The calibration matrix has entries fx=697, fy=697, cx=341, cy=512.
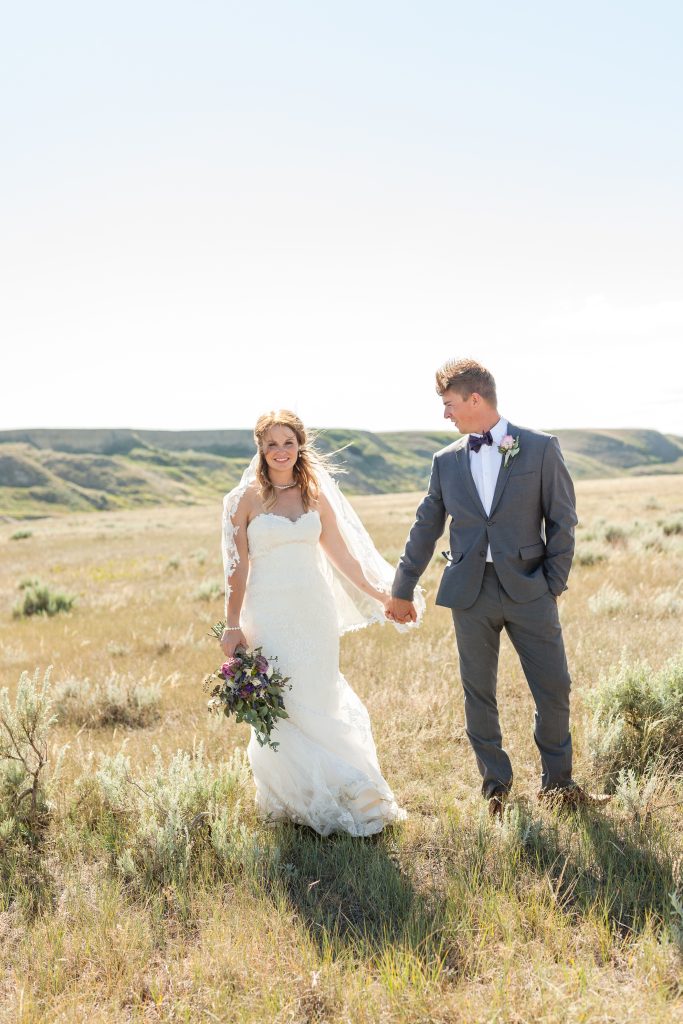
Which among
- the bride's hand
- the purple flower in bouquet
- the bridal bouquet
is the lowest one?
the bridal bouquet

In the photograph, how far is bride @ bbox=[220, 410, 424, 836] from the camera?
13.6 feet

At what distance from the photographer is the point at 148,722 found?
6371mm

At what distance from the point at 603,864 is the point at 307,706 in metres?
1.84

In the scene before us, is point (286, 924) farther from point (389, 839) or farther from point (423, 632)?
point (423, 632)

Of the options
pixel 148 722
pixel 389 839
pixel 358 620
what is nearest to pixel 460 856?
pixel 389 839

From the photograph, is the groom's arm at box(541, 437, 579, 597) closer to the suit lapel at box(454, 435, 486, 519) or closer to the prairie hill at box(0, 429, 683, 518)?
the suit lapel at box(454, 435, 486, 519)

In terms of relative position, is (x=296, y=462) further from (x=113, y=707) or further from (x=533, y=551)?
(x=113, y=707)

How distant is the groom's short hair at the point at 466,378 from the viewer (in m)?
4.16

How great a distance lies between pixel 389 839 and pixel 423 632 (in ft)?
15.3

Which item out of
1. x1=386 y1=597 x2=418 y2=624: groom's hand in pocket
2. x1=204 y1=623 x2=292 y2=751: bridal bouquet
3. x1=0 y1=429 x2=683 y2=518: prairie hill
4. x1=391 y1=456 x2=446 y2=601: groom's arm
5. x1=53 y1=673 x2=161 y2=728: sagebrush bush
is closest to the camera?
x1=204 y1=623 x2=292 y2=751: bridal bouquet

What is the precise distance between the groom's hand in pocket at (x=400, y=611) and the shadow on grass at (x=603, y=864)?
4.73 feet

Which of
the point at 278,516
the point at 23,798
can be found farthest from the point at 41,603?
the point at 278,516

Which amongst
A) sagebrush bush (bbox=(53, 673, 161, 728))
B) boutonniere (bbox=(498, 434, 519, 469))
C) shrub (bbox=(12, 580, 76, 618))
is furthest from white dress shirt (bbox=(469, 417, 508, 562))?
shrub (bbox=(12, 580, 76, 618))

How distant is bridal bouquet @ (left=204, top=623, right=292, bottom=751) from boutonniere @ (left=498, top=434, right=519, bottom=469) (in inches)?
73.8
